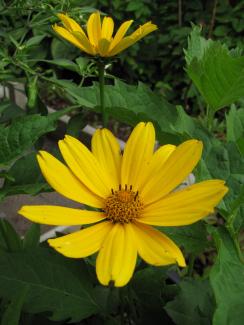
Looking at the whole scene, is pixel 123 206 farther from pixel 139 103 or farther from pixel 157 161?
pixel 139 103

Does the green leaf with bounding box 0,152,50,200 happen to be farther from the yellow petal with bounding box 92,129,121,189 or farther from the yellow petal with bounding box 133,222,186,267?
the yellow petal with bounding box 133,222,186,267

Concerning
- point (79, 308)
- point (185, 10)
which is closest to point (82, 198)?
point (79, 308)

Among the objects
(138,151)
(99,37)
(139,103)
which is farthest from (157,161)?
(99,37)

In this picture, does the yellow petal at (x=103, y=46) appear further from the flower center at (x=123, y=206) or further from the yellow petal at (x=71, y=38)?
the flower center at (x=123, y=206)

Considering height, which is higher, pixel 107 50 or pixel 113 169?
pixel 107 50

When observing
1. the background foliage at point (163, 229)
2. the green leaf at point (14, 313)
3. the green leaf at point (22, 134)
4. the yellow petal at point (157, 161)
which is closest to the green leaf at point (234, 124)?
the background foliage at point (163, 229)

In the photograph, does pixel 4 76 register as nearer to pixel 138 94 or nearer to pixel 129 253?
pixel 138 94

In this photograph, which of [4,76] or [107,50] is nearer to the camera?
[107,50]
